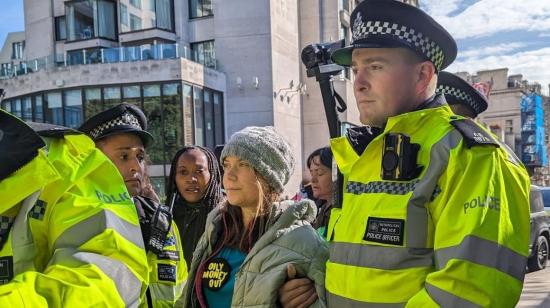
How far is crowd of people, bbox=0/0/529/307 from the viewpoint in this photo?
1.31 m

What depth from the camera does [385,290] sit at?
1674 mm

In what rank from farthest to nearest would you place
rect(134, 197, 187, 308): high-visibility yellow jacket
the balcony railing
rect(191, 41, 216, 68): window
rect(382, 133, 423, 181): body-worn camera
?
rect(191, 41, 216, 68): window < the balcony railing < rect(134, 197, 187, 308): high-visibility yellow jacket < rect(382, 133, 423, 181): body-worn camera

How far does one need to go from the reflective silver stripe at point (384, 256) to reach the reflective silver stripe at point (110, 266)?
2.59ft

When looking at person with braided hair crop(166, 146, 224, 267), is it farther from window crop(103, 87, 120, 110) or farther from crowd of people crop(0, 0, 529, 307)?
window crop(103, 87, 120, 110)

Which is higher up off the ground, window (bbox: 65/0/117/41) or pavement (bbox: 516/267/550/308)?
window (bbox: 65/0/117/41)

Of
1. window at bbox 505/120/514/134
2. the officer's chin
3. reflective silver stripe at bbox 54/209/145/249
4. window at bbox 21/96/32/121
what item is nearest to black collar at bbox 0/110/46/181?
reflective silver stripe at bbox 54/209/145/249

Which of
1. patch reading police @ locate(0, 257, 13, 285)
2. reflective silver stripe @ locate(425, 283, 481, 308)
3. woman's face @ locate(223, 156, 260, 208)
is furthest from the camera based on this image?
woman's face @ locate(223, 156, 260, 208)

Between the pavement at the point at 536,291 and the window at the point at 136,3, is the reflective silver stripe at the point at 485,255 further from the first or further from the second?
the window at the point at 136,3

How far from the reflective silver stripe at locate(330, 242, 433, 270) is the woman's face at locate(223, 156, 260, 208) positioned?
74 centimetres

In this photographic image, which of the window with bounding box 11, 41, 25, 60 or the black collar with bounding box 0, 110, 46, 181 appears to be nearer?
the black collar with bounding box 0, 110, 46, 181

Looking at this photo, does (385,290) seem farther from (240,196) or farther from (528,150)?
(528,150)

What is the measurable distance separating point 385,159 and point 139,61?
20.7 metres

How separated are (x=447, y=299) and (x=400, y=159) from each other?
483 millimetres

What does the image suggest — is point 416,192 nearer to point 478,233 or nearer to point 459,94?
point 478,233
